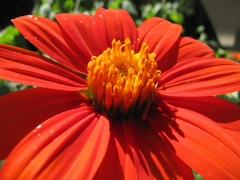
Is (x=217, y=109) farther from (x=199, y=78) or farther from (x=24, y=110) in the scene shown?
(x=24, y=110)

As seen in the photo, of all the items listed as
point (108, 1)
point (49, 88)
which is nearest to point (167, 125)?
point (49, 88)

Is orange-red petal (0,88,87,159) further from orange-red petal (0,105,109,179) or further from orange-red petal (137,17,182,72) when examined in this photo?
orange-red petal (137,17,182,72)

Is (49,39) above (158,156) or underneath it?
above

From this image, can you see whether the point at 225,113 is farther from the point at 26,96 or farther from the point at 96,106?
the point at 26,96

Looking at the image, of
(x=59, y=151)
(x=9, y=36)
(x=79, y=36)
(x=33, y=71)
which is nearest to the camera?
(x=59, y=151)

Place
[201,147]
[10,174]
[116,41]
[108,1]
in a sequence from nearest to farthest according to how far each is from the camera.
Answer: [10,174] → [201,147] → [116,41] → [108,1]

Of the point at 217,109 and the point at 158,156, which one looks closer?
the point at 158,156

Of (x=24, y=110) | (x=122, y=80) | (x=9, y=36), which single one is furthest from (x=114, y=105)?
(x=9, y=36)

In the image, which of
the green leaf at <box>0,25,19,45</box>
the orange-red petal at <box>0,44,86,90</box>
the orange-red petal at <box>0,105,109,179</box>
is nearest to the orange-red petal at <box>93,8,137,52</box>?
the orange-red petal at <box>0,44,86,90</box>

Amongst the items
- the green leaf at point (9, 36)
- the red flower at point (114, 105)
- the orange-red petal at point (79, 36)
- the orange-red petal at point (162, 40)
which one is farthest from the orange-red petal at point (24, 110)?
the green leaf at point (9, 36)
